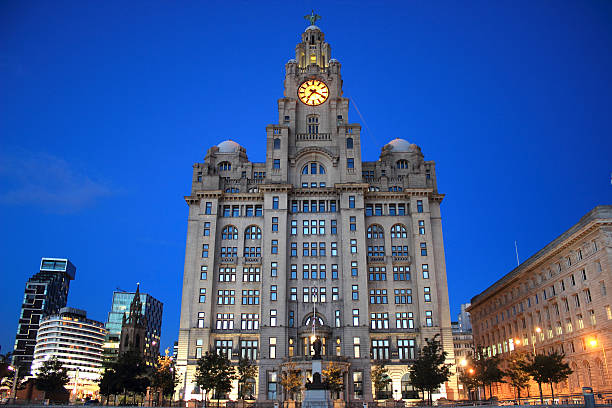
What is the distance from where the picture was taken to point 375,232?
9681 cm

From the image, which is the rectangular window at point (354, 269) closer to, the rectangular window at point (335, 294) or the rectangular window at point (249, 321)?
the rectangular window at point (335, 294)

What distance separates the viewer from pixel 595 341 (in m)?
61.6

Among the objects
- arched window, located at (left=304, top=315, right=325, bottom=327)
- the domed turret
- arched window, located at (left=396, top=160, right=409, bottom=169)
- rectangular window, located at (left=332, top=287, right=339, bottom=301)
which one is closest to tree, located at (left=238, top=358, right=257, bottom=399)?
arched window, located at (left=304, top=315, right=325, bottom=327)

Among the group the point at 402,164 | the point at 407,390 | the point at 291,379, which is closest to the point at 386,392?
the point at 407,390

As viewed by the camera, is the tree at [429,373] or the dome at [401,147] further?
the dome at [401,147]

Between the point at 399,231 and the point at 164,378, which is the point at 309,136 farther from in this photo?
the point at 164,378

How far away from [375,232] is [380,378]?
27143 millimetres

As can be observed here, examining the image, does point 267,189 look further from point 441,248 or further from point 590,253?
point 590,253

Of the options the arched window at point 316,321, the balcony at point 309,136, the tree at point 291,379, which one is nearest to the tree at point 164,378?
the tree at point 291,379

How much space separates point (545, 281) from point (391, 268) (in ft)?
85.1

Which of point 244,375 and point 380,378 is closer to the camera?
point 244,375

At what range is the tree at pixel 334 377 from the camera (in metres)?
72.8

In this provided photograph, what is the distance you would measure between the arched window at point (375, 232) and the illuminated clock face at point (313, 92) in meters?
28.7

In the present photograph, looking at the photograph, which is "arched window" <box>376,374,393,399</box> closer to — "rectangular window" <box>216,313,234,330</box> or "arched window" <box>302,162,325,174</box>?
"rectangular window" <box>216,313,234,330</box>
